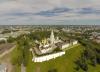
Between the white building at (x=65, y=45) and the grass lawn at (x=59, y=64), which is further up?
the white building at (x=65, y=45)

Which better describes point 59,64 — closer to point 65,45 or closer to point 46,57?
point 46,57

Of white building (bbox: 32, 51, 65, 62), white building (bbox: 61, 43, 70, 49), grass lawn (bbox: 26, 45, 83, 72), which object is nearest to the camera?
grass lawn (bbox: 26, 45, 83, 72)

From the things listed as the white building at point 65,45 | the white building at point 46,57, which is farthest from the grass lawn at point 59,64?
the white building at point 65,45

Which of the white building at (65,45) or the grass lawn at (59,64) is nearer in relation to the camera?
the grass lawn at (59,64)

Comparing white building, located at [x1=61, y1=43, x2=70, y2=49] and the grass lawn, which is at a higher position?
white building, located at [x1=61, y1=43, x2=70, y2=49]

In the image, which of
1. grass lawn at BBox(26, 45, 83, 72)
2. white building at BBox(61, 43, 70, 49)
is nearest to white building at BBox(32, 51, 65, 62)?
grass lawn at BBox(26, 45, 83, 72)

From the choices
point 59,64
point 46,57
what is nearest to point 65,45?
point 46,57

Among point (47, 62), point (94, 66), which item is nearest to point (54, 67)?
point (47, 62)

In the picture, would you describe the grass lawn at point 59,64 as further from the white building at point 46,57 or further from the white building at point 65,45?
the white building at point 65,45

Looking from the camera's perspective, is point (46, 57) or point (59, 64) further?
point (46, 57)

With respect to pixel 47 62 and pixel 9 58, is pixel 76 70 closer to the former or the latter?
pixel 47 62

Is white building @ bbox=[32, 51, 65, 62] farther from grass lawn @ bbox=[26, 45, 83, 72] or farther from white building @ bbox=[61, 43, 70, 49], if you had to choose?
white building @ bbox=[61, 43, 70, 49]
